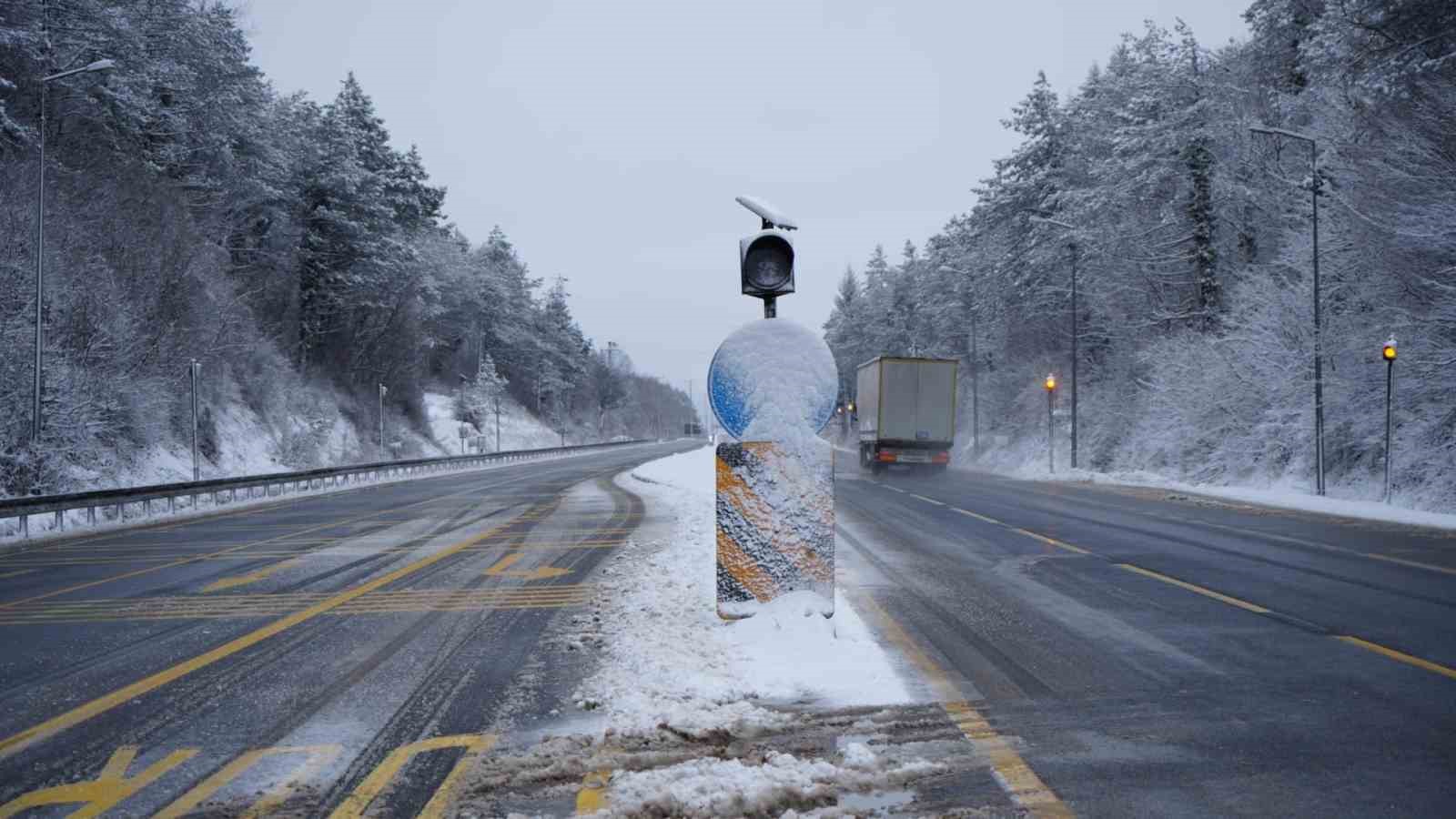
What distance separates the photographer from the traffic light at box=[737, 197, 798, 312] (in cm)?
691

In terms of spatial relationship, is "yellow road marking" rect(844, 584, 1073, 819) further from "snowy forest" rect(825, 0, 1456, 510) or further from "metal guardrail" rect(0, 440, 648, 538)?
"metal guardrail" rect(0, 440, 648, 538)

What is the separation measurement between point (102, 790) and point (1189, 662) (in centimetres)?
630

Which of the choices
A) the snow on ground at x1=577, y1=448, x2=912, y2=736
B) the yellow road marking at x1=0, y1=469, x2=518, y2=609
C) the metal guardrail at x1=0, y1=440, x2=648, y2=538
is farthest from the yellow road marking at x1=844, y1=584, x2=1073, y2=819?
the metal guardrail at x1=0, y1=440, x2=648, y2=538

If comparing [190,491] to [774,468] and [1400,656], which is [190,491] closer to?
[774,468]

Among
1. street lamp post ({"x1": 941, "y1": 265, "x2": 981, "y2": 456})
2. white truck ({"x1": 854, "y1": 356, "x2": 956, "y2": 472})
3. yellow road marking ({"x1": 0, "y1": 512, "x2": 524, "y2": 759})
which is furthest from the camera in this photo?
street lamp post ({"x1": 941, "y1": 265, "x2": 981, "y2": 456})

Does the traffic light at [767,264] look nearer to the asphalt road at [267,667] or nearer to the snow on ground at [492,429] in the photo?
the asphalt road at [267,667]

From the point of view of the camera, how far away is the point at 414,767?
4359 millimetres

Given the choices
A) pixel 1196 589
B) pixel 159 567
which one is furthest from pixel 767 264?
pixel 159 567

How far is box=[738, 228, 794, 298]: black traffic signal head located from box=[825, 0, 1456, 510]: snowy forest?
1777 cm

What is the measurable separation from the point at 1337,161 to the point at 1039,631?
2355cm

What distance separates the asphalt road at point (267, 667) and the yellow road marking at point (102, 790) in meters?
0.01

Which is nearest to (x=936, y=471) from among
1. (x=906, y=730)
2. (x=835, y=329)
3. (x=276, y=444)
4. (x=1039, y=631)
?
(x=276, y=444)

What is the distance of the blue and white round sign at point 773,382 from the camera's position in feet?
22.0

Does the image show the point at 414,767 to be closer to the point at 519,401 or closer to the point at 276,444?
the point at 276,444
